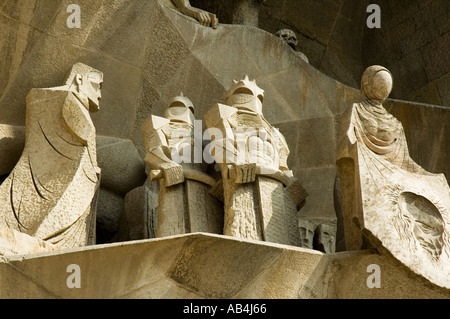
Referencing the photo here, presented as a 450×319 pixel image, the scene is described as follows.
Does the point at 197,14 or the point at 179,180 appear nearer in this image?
the point at 179,180

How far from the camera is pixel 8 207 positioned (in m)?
7.68

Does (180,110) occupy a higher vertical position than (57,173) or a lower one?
higher

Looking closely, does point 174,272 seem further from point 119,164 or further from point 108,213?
point 119,164

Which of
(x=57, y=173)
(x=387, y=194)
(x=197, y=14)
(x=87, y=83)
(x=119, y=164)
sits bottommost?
(x=387, y=194)

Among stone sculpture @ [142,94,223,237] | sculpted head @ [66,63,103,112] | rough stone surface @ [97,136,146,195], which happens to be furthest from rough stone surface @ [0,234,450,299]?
rough stone surface @ [97,136,146,195]

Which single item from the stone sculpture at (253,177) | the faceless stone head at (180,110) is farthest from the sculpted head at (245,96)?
the faceless stone head at (180,110)

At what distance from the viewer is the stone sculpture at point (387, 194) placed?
272 inches

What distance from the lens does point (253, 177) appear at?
766 cm

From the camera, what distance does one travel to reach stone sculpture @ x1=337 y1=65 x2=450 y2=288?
6918 millimetres

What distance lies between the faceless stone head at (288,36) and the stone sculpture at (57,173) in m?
2.19

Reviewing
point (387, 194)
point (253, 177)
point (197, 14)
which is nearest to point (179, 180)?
point (253, 177)

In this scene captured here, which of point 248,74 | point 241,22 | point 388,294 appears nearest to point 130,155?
point 248,74

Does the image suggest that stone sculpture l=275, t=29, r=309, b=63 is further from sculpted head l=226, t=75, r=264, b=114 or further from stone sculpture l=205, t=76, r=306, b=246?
stone sculpture l=205, t=76, r=306, b=246

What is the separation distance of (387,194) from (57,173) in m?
2.13
